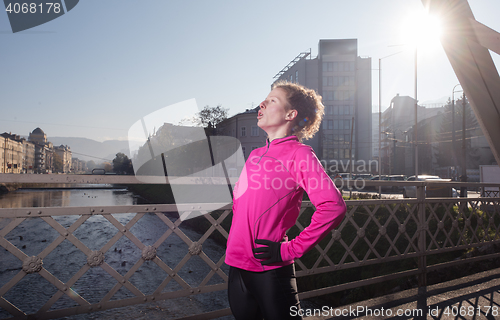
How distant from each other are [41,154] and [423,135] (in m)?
114

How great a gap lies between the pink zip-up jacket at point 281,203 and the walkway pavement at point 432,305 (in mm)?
1856

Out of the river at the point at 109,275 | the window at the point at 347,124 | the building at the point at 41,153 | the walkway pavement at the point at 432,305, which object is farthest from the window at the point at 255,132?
the building at the point at 41,153

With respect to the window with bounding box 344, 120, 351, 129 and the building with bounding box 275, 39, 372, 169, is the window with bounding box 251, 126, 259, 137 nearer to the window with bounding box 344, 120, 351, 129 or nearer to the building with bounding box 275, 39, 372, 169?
the building with bounding box 275, 39, 372, 169

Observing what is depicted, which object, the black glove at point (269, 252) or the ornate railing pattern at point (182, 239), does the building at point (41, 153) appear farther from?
the black glove at point (269, 252)

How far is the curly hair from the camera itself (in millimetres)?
1581

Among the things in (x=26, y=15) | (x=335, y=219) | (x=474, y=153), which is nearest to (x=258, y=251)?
(x=335, y=219)

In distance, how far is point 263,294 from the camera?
55.7 inches

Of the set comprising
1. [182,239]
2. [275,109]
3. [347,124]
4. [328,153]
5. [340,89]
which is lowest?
[182,239]

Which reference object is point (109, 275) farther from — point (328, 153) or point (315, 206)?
point (328, 153)

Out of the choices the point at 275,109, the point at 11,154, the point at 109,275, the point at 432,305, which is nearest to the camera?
the point at 275,109

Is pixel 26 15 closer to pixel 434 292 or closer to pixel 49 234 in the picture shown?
pixel 434 292

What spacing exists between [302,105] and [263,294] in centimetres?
91

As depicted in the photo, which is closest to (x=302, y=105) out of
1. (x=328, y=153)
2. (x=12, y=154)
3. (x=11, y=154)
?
(x=328, y=153)

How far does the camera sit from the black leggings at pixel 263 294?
4.59 ft
